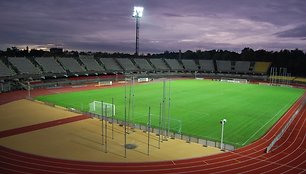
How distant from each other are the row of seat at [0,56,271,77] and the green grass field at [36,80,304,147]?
1812 cm

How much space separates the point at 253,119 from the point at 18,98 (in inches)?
1374

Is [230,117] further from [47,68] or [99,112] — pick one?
[47,68]

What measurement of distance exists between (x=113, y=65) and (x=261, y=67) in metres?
50.7

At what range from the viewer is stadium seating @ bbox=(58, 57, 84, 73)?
70.2 metres

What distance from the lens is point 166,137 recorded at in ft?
84.6

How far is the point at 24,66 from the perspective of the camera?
61.7 m

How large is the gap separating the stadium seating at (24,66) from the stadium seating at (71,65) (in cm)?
843

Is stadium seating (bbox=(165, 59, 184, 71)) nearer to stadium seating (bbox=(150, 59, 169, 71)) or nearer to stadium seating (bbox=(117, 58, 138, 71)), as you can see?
stadium seating (bbox=(150, 59, 169, 71))

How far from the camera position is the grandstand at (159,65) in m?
91.6

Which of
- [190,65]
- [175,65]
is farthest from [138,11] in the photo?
[190,65]

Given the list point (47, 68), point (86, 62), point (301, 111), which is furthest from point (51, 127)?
point (86, 62)

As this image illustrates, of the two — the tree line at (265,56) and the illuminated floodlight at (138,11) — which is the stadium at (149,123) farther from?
the tree line at (265,56)

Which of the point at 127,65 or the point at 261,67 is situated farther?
the point at 261,67

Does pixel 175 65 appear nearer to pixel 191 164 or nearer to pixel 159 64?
pixel 159 64
